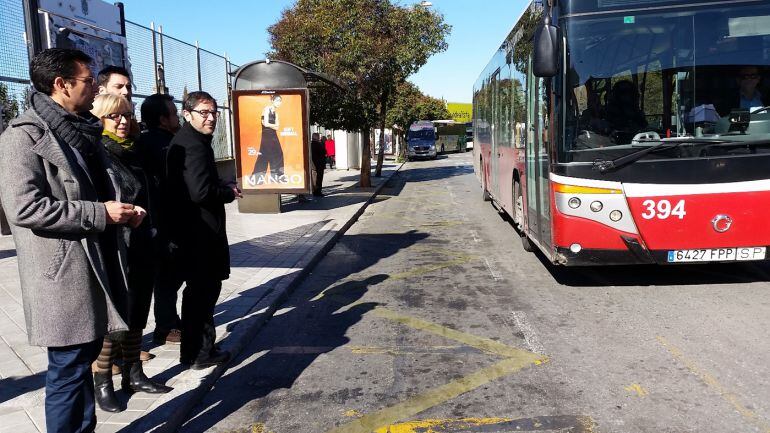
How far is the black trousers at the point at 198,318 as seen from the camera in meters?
4.47

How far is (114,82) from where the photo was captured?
4.32m

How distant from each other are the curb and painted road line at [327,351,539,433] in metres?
0.99

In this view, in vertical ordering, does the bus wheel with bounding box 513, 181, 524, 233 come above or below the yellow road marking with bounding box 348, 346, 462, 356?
above

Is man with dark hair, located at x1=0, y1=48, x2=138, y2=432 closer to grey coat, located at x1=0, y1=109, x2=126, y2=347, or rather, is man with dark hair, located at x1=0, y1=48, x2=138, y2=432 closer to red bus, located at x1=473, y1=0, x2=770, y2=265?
grey coat, located at x1=0, y1=109, x2=126, y2=347

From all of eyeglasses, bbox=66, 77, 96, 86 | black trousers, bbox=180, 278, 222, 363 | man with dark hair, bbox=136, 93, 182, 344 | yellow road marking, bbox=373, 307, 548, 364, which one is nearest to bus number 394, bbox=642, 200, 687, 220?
yellow road marking, bbox=373, 307, 548, 364

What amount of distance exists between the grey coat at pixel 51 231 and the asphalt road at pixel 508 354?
1321 mm

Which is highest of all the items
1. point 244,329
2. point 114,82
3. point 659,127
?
point 114,82

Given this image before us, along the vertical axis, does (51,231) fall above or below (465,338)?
above

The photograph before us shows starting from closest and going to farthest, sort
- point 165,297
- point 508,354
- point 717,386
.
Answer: point 717,386, point 508,354, point 165,297

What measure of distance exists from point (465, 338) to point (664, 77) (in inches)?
125

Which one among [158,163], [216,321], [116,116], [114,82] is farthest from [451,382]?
[114,82]

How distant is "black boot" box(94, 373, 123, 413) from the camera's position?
151 inches

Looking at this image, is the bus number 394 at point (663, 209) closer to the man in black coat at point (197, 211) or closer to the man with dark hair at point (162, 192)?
the man in black coat at point (197, 211)

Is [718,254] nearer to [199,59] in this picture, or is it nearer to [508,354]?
[508,354]
